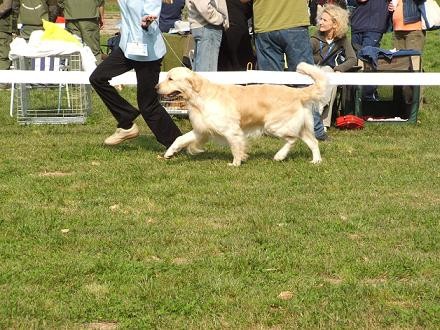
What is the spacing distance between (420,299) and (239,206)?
92.0 inches

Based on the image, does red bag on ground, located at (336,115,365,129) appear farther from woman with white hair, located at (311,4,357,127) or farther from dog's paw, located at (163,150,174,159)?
dog's paw, located at (163,150,174,159)

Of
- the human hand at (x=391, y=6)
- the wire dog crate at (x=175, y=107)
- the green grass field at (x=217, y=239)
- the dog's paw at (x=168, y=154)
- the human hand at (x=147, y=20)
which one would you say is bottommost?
the wire dog crate at (x=175, y=107)

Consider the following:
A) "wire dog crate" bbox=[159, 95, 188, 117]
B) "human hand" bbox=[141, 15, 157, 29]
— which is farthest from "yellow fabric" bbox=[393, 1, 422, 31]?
"human hand" bbox=[141, 15, 157, 29]

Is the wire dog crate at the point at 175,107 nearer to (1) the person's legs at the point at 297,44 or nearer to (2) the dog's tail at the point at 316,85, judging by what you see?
(1) the person's legs at the point at 297,44

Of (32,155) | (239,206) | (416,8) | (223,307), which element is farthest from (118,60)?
(416,8)

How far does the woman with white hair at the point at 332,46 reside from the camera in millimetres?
10703

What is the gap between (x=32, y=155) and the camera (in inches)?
349

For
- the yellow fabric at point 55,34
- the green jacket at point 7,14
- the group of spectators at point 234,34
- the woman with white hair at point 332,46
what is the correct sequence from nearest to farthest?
the group of spectators at point 234,34
the woman with white hair at point 332,46
the yellow fabric at point 55,34
the green jacket at point 7,14

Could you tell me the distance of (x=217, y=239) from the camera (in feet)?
18.7

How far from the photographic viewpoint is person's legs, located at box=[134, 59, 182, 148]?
8473mm

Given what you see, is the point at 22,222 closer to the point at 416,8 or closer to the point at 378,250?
the point at 378,250

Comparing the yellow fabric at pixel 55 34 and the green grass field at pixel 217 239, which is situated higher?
the yellow fabric at pixel 55 34

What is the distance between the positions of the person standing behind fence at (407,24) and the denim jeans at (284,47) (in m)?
2.85

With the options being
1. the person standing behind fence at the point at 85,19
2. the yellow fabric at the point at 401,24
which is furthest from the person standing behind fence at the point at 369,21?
the person standing behind fence at the point at 85,19
